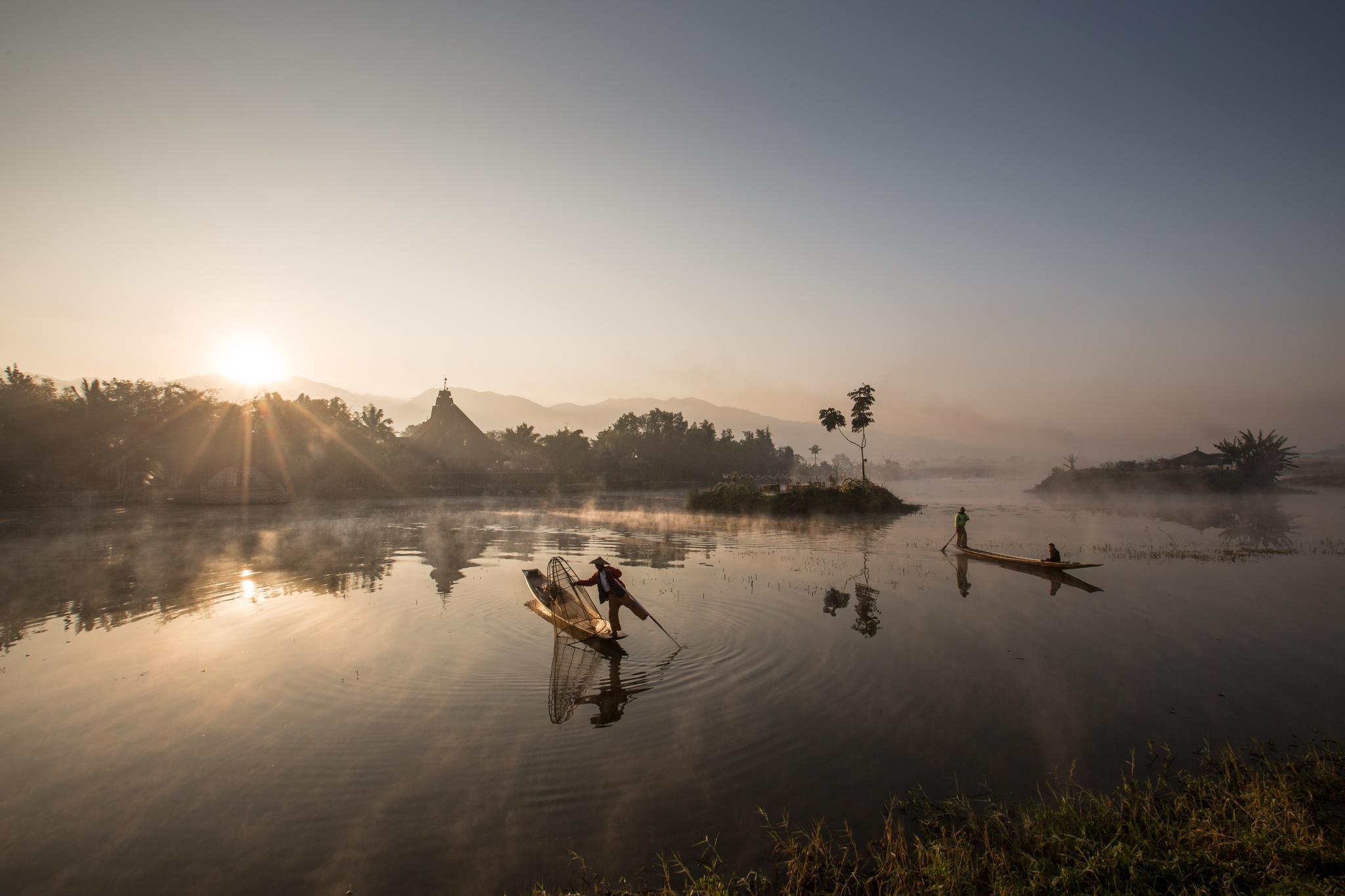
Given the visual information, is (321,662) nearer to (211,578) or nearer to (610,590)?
(610,590)

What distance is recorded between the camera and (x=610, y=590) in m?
13.2

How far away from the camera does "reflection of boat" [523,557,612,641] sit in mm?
13016

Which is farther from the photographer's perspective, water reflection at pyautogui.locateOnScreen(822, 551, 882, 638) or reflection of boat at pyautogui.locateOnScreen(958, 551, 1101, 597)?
reflection of boat at pyautogui.locateOnScreen(958, 551, 1101, 597)

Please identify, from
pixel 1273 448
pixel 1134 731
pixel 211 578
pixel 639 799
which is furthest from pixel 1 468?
pixel 1273 448

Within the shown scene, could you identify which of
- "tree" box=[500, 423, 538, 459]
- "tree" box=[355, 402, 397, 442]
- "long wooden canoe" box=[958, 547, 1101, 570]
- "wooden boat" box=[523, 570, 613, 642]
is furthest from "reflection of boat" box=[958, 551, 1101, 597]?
"tree" box=[500, 423, 538, 459]

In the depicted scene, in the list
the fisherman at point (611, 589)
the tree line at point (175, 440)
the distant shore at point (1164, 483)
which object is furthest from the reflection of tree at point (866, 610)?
the distant shore at point (1164, 483)

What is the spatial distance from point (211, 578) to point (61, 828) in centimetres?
1692

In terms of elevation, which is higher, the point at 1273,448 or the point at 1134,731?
the point at 1273,448

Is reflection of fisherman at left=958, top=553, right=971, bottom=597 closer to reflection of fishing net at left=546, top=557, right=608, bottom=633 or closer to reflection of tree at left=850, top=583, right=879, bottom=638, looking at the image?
reflection of tree at left=850, top=583, right=879, bottom=638

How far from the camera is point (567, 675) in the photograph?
11.6 meters

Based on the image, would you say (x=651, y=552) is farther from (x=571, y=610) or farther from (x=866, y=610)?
(x=571, y=610)

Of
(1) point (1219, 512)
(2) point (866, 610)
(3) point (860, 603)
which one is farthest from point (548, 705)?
(1) point (1219, 512)

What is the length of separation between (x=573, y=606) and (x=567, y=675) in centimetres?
269

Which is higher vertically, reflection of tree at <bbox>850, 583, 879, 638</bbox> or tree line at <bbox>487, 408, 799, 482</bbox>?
tree line at <bbox>487, 408, 799, 482</bbox>
